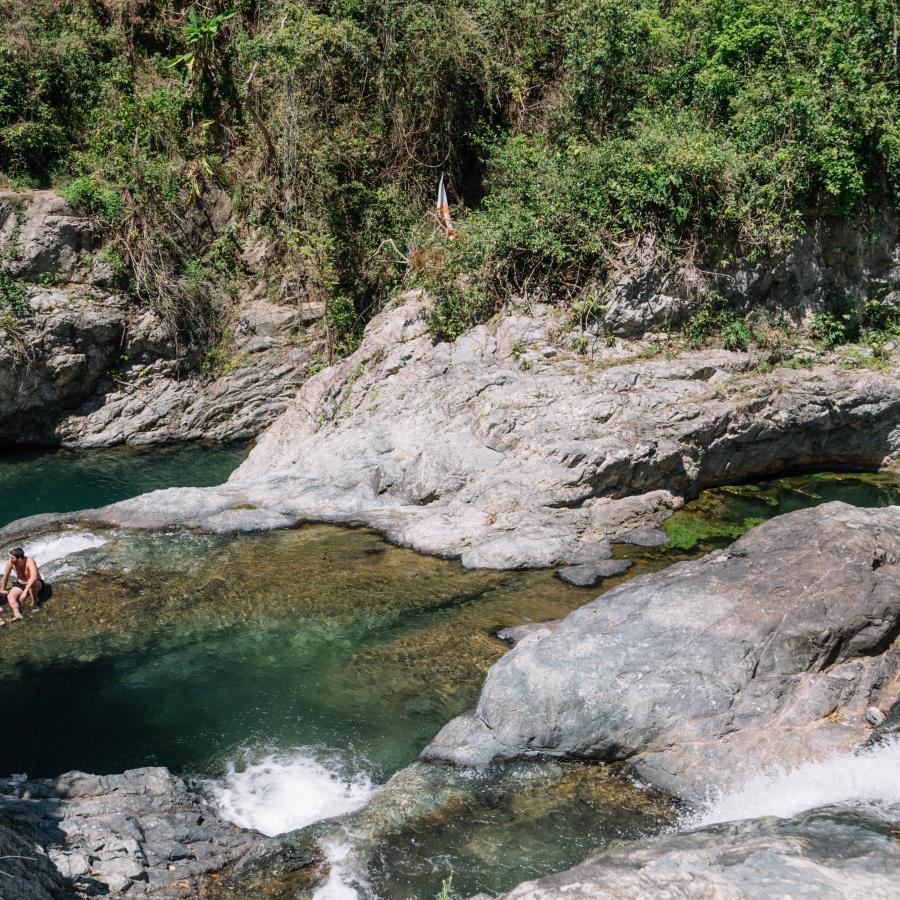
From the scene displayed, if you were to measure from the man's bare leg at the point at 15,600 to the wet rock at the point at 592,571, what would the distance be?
6558mm

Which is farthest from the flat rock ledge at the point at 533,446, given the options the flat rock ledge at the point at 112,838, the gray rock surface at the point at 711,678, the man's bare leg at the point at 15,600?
the flat rock ledge at the point at 112,838

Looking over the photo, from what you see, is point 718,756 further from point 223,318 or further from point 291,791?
point 223,318

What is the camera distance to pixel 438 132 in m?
20.2

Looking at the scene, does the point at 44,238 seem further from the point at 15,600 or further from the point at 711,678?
the point at 711,678

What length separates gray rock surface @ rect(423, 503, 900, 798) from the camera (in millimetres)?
7184

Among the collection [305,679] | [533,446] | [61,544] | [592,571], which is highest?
[533,446]

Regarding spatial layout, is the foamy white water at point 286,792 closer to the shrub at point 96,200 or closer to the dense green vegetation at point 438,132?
the dense green vegetation at point 438,132

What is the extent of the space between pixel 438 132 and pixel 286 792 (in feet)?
54.5

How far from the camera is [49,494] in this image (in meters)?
16.6

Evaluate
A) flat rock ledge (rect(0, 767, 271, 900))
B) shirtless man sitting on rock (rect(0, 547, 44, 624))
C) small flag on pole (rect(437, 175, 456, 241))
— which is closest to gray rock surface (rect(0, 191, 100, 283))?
small flag on pole (rect(437, 175, 456, 241))

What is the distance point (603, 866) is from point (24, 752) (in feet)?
18.2

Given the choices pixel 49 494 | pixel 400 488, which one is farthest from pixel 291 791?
pixel 49 494

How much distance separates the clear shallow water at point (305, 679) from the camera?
6672 mm

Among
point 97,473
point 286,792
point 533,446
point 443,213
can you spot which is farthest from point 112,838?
point 443,213
